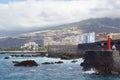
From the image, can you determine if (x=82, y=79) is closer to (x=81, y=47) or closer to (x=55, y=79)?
(x=55, y=79)

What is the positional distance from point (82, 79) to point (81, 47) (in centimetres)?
12333

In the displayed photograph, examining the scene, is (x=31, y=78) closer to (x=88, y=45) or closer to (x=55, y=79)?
(x=55, y=79)

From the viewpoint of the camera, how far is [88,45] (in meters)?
162

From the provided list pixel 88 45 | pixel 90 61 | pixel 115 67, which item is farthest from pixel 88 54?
pixel 88 45

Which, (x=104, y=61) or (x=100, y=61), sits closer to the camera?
(x=104, y=61)

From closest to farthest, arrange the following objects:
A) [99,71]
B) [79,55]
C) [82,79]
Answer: [82,79], [99,71], [79,55]

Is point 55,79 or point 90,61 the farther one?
point 90,61

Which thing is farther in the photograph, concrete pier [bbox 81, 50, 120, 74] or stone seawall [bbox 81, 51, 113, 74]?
stone seawall [bbox 81, 51, 113, 74]

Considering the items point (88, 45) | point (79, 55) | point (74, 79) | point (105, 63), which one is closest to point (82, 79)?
point (74, 79)

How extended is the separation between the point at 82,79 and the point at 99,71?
6275 millimetres

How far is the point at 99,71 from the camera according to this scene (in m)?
68.6

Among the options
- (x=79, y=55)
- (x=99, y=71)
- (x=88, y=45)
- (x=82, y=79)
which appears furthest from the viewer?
(x=79, y=55)

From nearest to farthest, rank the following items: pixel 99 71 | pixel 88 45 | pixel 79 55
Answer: pixel 99 71 < pixel 88 45 < pixel 79 55

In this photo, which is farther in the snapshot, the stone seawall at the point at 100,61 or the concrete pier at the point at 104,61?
the stone seawall at the point at 100,61
